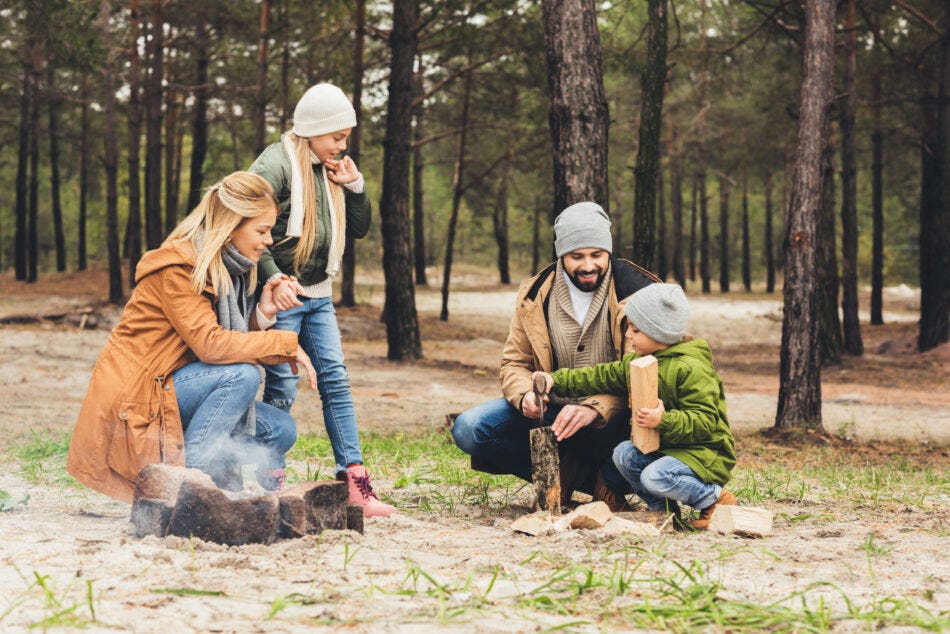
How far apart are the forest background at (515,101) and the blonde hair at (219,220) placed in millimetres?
3509

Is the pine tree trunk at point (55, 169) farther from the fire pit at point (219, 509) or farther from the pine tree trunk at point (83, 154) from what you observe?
the fire pit at point (219, 509)

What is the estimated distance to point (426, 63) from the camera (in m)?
22.9

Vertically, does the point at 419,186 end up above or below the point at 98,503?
above

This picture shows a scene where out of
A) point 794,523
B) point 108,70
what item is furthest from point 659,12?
point 108,70

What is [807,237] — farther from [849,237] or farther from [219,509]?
[849,237]

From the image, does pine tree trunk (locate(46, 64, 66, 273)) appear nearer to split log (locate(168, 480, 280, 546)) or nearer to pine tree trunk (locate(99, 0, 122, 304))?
pine tree trunk (locate(99, 0, 122, 304))

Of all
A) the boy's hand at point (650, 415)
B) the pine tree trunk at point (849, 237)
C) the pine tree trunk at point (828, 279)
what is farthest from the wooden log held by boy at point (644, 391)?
the pine tree trunk at point (849, 237)

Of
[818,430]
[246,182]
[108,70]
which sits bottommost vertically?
[818,430]

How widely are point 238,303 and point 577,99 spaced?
373 centimetres

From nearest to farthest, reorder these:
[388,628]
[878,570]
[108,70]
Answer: [388,628], [878,570], [108,70]

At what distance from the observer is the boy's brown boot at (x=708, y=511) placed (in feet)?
15.0

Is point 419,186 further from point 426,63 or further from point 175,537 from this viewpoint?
point 175,537

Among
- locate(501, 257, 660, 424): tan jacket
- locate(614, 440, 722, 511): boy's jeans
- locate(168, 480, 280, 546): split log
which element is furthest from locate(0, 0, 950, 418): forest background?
locate(168, 480, 280, 546): split log

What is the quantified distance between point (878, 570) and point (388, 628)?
1898 mm
